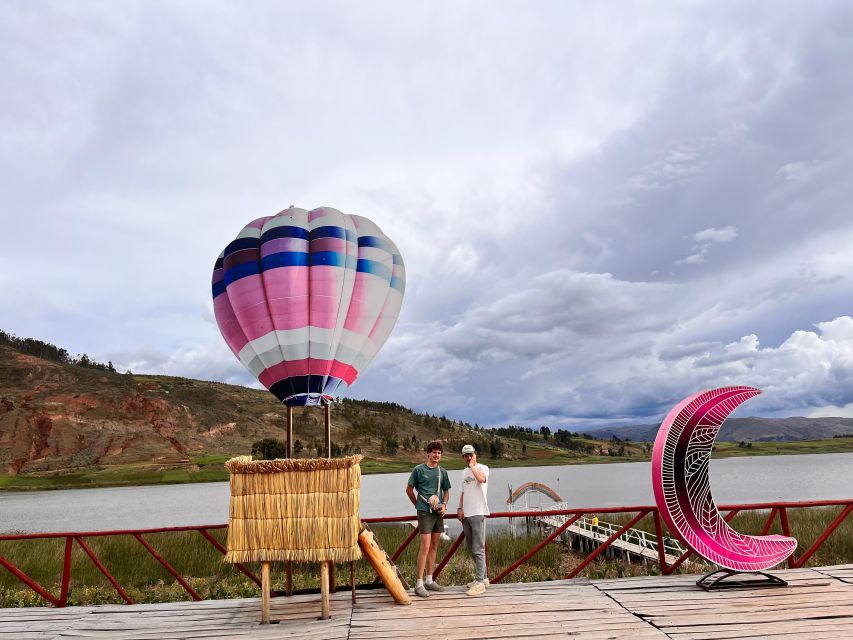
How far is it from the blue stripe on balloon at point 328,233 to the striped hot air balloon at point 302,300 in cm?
1

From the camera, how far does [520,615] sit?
20.9ft

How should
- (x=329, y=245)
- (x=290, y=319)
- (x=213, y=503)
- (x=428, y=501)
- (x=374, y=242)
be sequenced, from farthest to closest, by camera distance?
1. (x=213, y=503)
2. (x=374, y=242)
3. (x=329, y=245)
4. (x=290, y=319)
5. (x=428, y=501)

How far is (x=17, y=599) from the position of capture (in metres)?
9.91

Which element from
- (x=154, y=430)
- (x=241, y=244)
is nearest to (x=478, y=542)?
(x=241, y=244)

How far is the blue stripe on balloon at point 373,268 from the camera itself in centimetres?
882

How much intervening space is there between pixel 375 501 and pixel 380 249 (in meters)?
39.2

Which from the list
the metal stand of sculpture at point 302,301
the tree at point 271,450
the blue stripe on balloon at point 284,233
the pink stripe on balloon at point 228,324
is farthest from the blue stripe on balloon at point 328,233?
the tree at point 271,450

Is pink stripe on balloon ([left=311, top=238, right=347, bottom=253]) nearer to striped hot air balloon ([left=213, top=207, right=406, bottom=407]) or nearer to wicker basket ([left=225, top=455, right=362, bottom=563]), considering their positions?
striped hot air balloon ([left=213, top=207, right=406, bottom=407])

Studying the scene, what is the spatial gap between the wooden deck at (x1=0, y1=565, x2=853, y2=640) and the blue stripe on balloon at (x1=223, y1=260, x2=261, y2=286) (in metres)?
4.32

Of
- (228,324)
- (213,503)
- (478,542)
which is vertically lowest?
(213,503)

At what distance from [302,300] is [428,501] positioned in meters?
3.15

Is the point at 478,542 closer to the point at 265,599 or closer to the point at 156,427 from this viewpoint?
the point at 265,599

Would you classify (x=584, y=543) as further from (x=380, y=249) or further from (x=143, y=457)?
(x=143, y=457)

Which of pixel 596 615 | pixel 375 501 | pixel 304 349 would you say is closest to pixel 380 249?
pixel 304 349
